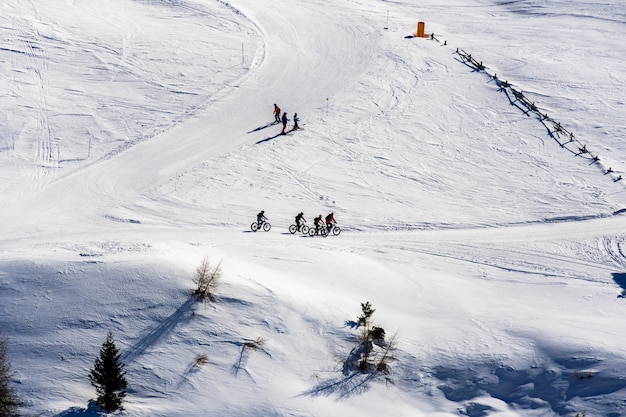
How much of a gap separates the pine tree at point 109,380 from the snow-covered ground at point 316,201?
759mm

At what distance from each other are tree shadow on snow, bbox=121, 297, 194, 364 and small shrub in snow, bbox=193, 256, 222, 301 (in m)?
0.37

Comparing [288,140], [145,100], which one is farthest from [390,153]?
[145,100]

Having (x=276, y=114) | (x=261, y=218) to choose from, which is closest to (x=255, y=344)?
(x=261, y=218)

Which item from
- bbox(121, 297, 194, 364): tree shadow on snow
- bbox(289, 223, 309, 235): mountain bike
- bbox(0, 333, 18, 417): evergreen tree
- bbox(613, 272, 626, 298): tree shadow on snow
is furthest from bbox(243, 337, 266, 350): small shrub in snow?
bbox(613, 272, 626, 298): tree shadow on snow

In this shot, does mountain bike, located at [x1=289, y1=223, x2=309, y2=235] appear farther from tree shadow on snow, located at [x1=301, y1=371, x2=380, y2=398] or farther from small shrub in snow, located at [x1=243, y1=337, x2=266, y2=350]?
tree shadow on snow, located at [x1=301, y1=371, x2=380, y2=398]

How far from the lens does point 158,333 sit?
69.6ft

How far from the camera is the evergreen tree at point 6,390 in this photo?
18406mm

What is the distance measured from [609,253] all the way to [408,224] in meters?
8.70

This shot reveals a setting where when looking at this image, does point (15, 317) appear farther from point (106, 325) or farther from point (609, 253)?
point (609, 253)

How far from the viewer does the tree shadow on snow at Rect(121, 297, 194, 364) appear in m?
20.7

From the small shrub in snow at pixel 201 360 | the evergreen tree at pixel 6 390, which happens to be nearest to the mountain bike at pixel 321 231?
the small shrub in snow at pixel 201 360

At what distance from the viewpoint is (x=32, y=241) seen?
2738 centimetres

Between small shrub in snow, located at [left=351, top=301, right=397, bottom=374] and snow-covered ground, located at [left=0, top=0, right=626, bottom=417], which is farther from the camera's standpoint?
small shrub in snow, located at [left=351, top=301, right=397, bottom=374]

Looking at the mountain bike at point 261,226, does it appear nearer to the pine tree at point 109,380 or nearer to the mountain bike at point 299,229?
the mountain bike at point 299,229
